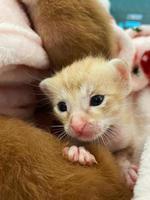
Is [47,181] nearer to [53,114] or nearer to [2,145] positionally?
[2,145]

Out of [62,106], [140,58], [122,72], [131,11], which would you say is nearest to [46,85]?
[62,106]

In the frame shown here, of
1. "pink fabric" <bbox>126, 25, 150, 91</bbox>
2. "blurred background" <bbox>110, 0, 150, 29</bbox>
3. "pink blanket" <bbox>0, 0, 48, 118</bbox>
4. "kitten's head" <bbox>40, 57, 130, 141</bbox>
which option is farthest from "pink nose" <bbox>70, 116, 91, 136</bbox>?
"blurred background" <bbox>110, 0, 150, 29</bbox>

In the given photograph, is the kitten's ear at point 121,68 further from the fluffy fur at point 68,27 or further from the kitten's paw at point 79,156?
the kitten's paw at point 79,156

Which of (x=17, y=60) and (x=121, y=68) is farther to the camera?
(x=121, y=68)

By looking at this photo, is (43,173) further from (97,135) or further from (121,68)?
(121,68)

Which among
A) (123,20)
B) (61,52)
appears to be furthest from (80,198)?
(123,20)

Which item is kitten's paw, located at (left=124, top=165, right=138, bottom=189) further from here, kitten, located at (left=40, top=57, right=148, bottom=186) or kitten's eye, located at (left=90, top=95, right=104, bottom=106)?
kitten's eye, located at (left=90, top=95, right=104, bottom=106)
